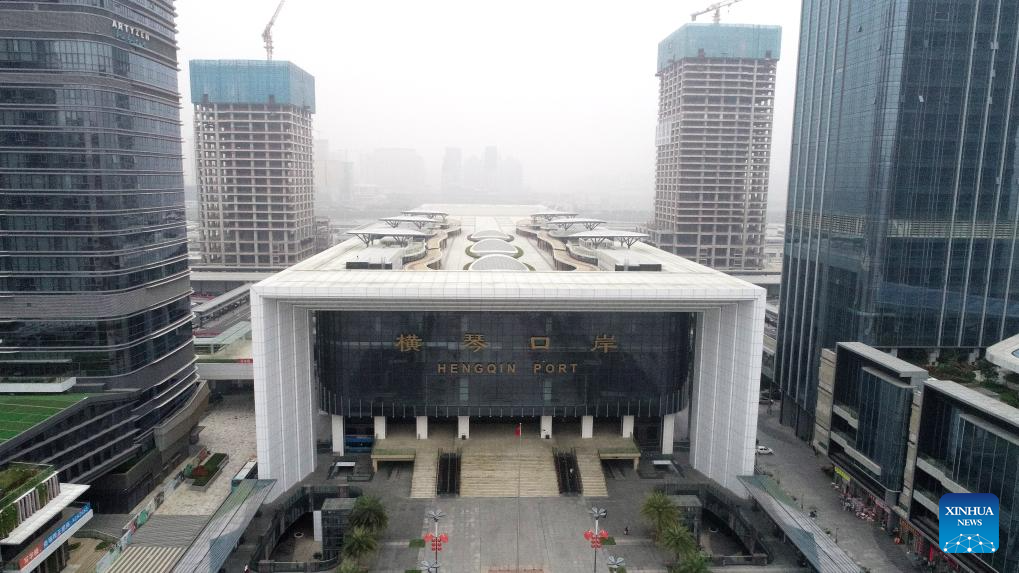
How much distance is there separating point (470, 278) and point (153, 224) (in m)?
24.0

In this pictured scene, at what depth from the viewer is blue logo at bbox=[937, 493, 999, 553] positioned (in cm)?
3181

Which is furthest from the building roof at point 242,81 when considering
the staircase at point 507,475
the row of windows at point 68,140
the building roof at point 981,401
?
the building roof at point 981,401

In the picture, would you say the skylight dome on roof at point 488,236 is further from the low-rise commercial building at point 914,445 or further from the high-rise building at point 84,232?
the low-rise commercial building at point 914,445

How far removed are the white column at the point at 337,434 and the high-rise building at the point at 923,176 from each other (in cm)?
4055

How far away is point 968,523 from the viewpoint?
3284 centimetres

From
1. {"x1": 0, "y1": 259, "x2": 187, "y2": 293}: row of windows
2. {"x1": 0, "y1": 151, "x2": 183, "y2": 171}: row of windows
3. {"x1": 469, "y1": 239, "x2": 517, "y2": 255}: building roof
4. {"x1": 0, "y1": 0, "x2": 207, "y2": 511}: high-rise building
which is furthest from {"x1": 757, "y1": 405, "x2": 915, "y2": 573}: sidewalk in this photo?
{"x1": 0, "y1": 151, "x2": 183, "y2": 171}: row of windows

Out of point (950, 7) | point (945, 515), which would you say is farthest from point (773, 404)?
point (950, 7)

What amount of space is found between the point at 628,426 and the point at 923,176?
29213 millimetres

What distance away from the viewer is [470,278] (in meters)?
43.2

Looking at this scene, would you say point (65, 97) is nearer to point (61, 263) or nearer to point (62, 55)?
point (62, 55)

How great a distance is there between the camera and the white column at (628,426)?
50.7m

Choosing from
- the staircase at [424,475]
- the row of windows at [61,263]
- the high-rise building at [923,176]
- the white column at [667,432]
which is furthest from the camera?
the white column at [667,432]

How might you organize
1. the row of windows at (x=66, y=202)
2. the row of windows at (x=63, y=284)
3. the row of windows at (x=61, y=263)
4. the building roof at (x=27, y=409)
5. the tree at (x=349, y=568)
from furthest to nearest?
1. the row of windows at (x=63, y=284)
2. the row of windows at (x=61, y=263)
3. the row of windows at (x=66, y=202)
4. the building roof at (x=27, y=409)
5. the tree at (x=349, y=568)

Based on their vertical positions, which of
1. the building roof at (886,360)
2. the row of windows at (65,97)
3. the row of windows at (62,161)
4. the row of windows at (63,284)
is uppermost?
the row of windows at (65,97)
